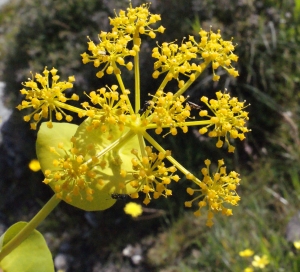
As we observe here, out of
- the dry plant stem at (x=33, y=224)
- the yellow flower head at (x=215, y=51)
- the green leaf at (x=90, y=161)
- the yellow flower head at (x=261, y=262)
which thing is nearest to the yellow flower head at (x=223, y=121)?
the yellow flower head at (x=215, y=51)

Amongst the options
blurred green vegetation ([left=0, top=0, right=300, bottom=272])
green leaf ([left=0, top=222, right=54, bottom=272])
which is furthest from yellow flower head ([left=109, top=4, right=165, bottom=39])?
blurred green vegetation ([left=0, top=0, right=300, bottom=272])

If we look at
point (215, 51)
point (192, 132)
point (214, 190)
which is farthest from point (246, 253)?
point (215, 51)

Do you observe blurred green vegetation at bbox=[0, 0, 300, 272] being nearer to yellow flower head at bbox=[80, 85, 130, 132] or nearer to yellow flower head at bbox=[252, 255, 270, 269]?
yellow flower head at bbox=[252, 255, 270, 269]

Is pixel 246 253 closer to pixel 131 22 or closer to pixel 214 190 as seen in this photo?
pixel 214 190

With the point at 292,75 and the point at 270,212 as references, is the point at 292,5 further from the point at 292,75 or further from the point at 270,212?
the point at 270,212

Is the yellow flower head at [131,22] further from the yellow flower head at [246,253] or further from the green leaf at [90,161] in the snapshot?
the yellow flower head at [246,253]

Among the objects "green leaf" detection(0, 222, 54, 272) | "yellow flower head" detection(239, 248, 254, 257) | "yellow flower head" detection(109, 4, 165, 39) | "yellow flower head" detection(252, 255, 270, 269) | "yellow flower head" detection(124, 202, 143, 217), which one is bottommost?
"yellow flower head" detection(124, 202, 143, 217)

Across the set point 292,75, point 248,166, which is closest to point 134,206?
point 248,166
